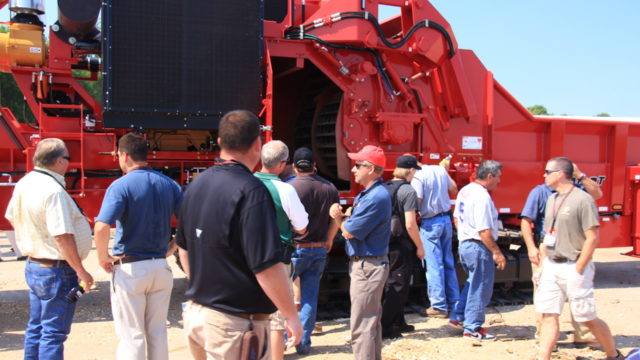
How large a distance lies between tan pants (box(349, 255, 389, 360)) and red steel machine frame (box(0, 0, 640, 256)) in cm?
243

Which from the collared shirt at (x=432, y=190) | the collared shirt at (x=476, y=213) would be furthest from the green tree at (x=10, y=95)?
the collared shirt at (x=476, y=213)

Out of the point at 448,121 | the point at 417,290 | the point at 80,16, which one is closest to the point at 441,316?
the point at 417,290

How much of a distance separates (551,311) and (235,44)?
4238 mm

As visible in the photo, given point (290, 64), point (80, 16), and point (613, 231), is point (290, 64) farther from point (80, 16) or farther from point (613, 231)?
point (613, 231)

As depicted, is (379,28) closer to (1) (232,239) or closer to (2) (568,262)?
(2) (568,262)

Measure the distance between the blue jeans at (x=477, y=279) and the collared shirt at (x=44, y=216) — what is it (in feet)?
11.6

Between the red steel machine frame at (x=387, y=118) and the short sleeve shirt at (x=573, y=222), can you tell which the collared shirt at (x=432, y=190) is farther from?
the short sleeve shirt at (x=573, y=222)

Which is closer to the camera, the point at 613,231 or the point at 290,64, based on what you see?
the point at 290,64

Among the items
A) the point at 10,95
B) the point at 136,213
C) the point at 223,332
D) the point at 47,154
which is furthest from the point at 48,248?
the point at 10,95

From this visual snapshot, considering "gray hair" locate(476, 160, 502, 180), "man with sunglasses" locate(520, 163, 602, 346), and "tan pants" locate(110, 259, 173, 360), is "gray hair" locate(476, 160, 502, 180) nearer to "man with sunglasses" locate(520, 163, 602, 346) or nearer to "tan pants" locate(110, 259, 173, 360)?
"man with sunglasses" locate(520, 163, 602, 346)

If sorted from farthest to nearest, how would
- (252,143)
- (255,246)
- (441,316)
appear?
(441,316)
(252,143)
(255,246)

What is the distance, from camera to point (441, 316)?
21.9ft

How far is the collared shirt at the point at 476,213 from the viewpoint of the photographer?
545 centimetres

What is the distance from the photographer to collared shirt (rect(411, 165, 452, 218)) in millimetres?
6641
